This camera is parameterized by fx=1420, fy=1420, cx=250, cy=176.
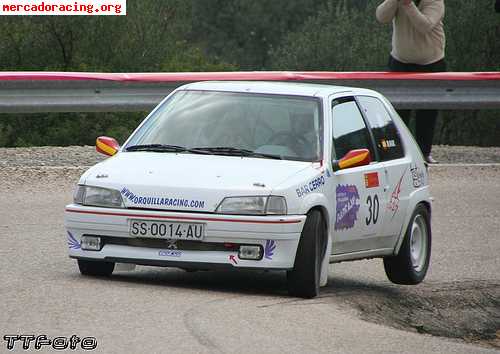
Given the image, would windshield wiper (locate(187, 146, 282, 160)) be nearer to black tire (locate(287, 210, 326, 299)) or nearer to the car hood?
the car hood

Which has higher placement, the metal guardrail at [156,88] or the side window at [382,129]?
the side window at [382,129]

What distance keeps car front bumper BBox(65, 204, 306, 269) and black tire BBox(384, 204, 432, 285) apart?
196 centimetres

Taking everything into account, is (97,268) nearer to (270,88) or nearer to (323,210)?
(323,210)

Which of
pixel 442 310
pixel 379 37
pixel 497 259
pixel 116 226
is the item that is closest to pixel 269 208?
pixel 116 226

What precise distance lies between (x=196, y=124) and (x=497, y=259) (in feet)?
12.1

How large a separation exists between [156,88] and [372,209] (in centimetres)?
756

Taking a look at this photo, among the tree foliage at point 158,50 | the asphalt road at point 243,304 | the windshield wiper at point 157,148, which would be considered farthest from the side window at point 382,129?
the tree foliage at point 158,50

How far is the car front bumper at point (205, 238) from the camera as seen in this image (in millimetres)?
8812

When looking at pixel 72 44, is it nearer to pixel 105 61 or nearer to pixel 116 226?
pixel 105 61

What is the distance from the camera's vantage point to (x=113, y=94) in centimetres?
1706

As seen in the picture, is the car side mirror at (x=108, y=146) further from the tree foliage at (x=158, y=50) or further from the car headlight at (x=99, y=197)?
the tree foliage at (x=158, y=50)

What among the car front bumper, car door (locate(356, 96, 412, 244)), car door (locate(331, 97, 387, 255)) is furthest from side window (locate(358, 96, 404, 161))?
the car front bumper

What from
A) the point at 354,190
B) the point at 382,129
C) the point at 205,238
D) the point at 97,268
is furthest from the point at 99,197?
the point at 382,129

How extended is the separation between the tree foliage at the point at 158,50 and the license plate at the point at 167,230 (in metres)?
21.0
